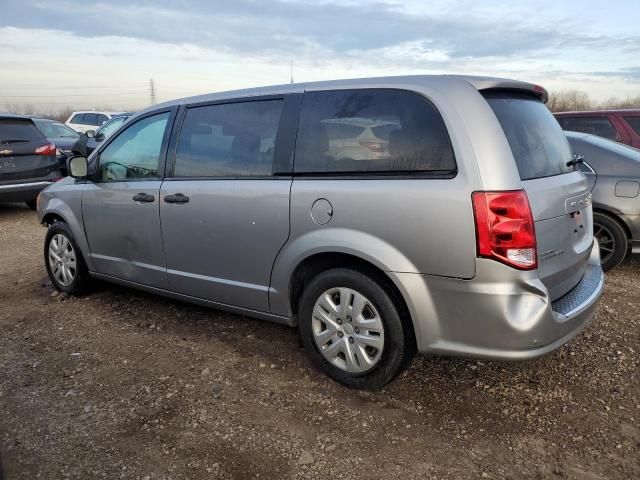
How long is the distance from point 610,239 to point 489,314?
3482 mm

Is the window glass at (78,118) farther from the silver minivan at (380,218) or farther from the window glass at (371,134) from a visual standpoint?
the window glass at (371,134)

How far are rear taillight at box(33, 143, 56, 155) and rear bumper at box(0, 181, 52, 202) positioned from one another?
549 millimetres

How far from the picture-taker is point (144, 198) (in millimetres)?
3965

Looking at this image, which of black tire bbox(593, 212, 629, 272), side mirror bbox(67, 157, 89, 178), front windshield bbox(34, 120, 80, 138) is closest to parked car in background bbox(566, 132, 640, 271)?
black tire bbox(593, 212, 629, 272)

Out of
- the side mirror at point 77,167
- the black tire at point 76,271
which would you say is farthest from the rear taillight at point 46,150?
the side mirror at point 77,167

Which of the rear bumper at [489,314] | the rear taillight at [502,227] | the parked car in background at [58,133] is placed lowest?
the rear bumper at [489,314]

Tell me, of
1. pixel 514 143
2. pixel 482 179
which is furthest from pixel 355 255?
pixel 514 143

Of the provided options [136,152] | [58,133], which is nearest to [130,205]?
[136,152]

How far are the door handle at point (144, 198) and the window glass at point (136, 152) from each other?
16 cm

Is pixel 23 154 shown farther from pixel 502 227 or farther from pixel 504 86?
pixel 502 227

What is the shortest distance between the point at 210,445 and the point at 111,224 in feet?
7.59

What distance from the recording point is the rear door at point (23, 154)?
8.77m

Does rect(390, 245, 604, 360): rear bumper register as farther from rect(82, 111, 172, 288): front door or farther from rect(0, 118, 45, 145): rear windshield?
rect(0, 118, 45, 145): rear windshield

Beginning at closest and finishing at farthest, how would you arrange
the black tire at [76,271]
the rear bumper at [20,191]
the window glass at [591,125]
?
1. the black tire at [76,271]
2. the window glass at [591,125]
3. the rear bumper at [20,191]
